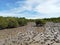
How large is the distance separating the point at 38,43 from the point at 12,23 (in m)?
25.1

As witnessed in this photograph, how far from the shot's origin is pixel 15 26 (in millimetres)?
42125

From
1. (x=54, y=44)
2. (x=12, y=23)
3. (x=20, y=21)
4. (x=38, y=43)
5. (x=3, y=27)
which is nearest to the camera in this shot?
(x=54, y=44)

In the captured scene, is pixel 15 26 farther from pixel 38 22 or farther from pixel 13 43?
pixel 13 43

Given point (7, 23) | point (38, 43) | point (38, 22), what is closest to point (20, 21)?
point (38, 22)

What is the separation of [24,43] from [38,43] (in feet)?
4.75

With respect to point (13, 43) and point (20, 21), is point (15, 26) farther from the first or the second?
point (13, 43)

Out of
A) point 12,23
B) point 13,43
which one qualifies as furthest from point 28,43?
point 12,23

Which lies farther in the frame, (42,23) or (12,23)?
(42,23)

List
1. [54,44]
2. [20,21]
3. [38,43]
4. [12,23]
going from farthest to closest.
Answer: [20,21] < [12,23] < [38,43] < [54,44]

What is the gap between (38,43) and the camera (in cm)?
1730

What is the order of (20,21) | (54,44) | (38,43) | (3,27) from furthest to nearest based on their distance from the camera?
(20,21) → (3,27) → (38,43) → (54,44)

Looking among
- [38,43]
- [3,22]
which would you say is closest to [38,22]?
[3,22]

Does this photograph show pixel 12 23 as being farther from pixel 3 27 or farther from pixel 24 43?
pixel 24 43

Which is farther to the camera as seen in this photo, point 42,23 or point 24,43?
point 42,23
